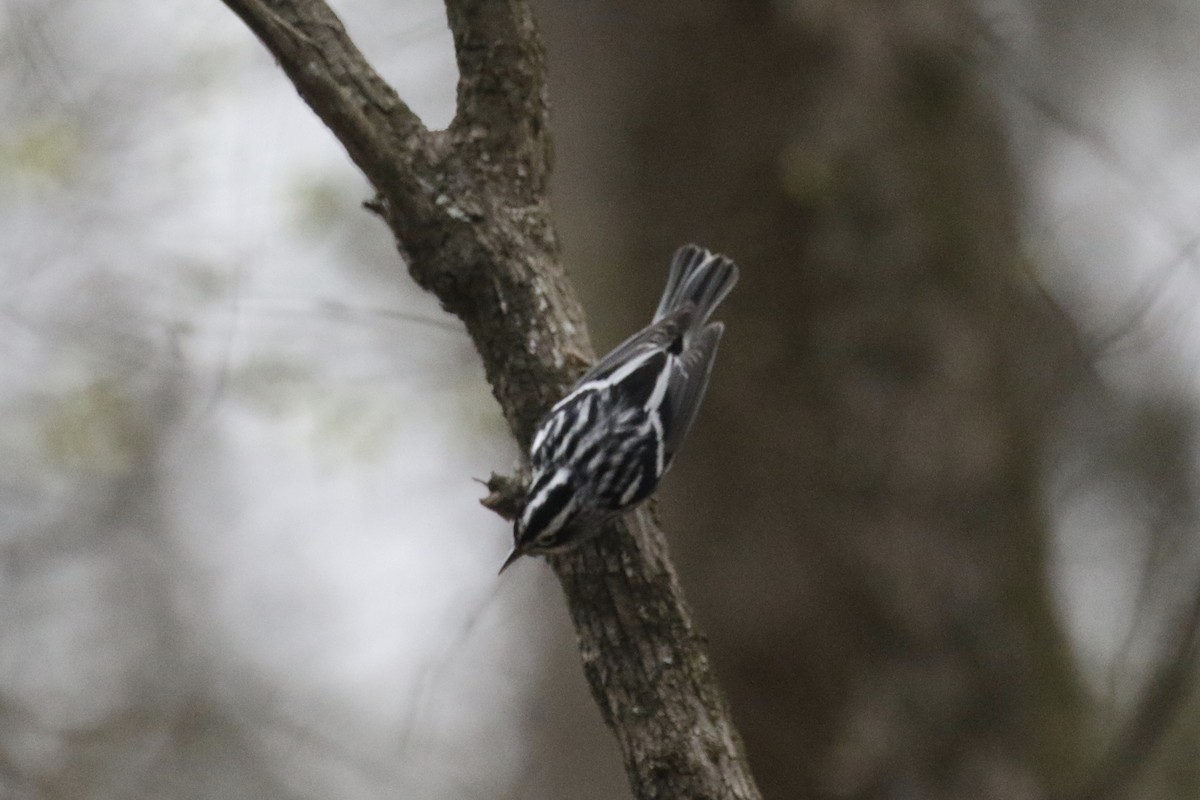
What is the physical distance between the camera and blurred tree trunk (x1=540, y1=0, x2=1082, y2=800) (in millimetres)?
5059

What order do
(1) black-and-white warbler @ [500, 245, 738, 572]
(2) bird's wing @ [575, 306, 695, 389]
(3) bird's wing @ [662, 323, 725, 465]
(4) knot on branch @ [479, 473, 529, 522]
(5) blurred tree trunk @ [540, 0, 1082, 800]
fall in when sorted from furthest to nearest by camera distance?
1. (5) blurred tree trunk @ [540, 0, 1082, 800]
2. (3) bird's wing @ [662, 323, 725, 465]
3. (2) bird's wing @ [575, 306, 695, 389]
4. (1) black-and-white warbler @ [500, 245, 738, 572]
5. (4) knot on branch @ [479, 473, 529, 522]

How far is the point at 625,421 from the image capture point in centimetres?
418

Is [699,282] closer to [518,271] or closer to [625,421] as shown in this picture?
[625,421]

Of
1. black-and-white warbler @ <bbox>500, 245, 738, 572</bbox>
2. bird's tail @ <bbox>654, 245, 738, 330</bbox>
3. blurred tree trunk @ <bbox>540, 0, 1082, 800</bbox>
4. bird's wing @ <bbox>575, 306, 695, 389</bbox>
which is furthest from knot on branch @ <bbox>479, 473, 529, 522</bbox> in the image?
blurred tree trunk @ <bbox>540, 0, 1082, 800</bbox>

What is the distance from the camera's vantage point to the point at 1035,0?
788cm

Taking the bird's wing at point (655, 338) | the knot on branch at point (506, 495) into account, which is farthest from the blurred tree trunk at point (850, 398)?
the knot on branch at point (506, 495)

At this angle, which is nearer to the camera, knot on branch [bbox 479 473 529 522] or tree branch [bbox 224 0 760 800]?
tree branch [bbox 224 0 760 800]

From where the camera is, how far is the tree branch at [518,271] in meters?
3.08

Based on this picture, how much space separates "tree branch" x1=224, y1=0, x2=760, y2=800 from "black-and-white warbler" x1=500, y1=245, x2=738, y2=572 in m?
0.10

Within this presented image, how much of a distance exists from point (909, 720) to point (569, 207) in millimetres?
2603

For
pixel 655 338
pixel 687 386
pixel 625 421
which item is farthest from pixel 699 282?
pixel 625 421

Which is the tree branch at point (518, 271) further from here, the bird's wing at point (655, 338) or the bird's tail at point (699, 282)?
the bird's tail at point (699, 282)

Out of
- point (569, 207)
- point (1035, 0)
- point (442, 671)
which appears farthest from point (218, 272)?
point (1035, 0)

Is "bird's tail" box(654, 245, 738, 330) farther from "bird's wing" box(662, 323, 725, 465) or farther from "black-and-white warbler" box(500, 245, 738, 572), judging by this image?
"bird's wing" box(662, 323, 725, 465)
